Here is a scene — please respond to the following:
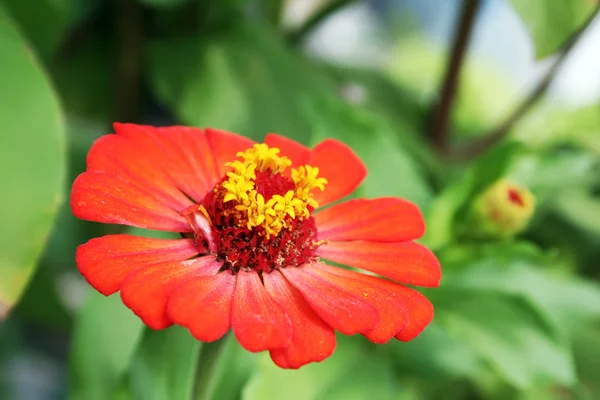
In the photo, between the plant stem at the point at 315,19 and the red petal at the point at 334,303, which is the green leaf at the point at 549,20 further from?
the plant stem at the point at 315,19

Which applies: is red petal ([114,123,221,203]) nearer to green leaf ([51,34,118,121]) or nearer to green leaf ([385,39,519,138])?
green leaf ([51,34,118,121])

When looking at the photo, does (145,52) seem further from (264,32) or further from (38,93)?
(38,93)

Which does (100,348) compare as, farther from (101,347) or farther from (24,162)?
(24,162)

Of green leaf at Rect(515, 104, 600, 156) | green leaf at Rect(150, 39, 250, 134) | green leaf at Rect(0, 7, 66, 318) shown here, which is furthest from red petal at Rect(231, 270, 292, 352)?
green leaf at Rect(515, 104, 600, 156)

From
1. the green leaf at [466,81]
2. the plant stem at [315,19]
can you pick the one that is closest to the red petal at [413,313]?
the plant stem at [315,19]

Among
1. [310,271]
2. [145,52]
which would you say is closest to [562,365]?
[310,271]

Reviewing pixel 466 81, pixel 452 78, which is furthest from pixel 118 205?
pixel 466 81
